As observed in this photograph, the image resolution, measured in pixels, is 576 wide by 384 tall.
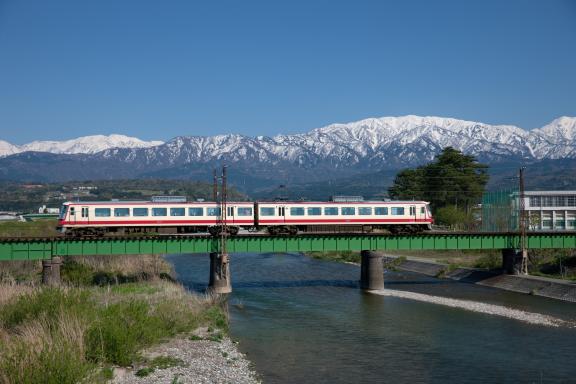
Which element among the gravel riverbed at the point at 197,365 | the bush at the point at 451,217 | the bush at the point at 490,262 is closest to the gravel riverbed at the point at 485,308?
the bush at the point at 490,262

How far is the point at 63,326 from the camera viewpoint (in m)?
21.2

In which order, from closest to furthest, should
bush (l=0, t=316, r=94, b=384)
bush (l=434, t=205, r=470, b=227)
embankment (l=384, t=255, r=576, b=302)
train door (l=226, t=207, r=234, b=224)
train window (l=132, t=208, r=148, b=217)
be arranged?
bush (l=0, t=316, r=94, b=384) < embankment (l=384, t=255, r=576, b=302) < train window (l=132, t=208, r=148, b=217) < train door (l=226, t=207, r=234, b=224) < bush (l=434, t=205, r=470, b=227)

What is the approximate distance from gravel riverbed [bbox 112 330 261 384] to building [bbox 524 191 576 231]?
298 feet

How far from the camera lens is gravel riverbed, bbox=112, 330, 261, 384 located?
2256cm

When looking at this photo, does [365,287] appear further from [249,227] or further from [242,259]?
[242,259]

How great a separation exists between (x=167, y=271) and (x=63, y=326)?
37.7 metres

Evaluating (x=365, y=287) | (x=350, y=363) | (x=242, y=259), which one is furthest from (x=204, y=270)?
(x=350, y=363)

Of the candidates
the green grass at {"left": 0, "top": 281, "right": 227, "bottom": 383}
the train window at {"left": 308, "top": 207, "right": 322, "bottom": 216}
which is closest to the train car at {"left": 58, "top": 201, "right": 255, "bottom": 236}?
the train window at {"left": 308, "top": 207, "right": 322, "bottom": 216}

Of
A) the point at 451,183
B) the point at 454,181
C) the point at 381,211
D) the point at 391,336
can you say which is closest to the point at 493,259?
the point at 381,211

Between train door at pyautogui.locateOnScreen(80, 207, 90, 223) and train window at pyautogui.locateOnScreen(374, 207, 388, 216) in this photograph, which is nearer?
train door at pyautogui.locateOnScreen(80, 207, 90, 223)

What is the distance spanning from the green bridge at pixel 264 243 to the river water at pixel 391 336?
13.0 feet

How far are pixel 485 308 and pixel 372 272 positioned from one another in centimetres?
1171

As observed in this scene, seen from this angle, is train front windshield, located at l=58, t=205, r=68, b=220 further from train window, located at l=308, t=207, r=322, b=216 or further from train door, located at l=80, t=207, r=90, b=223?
train window, located at l=308, t=207, r=322, b=216

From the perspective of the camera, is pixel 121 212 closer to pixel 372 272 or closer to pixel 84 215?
pixel 84 215
